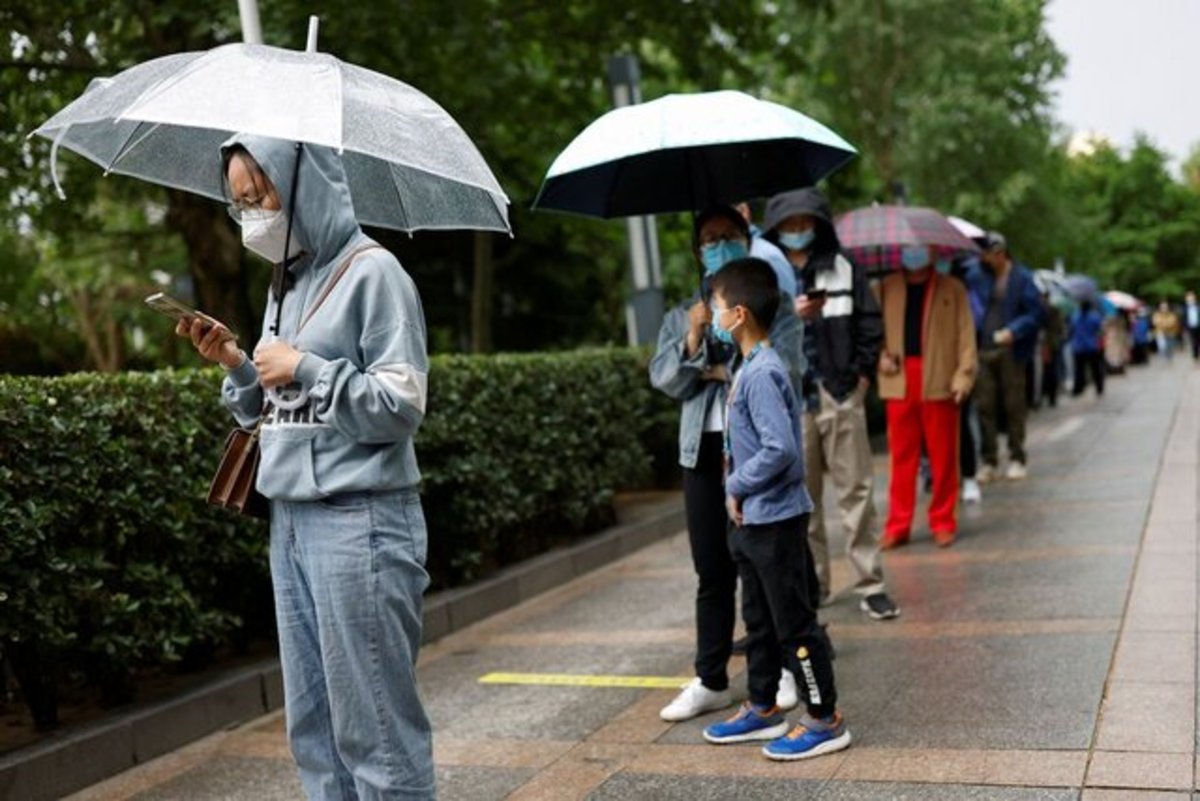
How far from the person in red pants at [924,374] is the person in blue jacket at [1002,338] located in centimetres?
297

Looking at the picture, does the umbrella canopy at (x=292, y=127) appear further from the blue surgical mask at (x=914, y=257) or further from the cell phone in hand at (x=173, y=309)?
the blue surgical mask at (x=914, y=257)

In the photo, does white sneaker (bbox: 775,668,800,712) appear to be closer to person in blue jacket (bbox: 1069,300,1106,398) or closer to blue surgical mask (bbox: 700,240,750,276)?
blue surgical mask (bbox: 700,240,750,276)

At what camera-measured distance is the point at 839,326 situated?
666cm

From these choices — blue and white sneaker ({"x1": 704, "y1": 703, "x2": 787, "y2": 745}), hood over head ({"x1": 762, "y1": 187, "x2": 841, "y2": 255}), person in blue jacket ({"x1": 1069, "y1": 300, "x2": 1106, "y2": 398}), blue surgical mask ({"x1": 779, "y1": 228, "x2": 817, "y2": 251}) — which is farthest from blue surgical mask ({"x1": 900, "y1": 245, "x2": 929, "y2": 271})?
person in blue jacket ({"x1": 1069, "y1": 300, "x2": 1106, "y2": 398})

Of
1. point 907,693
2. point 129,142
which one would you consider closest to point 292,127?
point 129,142

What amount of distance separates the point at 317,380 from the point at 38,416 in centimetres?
219

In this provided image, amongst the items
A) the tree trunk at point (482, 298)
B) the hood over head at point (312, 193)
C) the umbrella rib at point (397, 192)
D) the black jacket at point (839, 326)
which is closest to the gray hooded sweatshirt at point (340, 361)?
the hood over head at point (312, 193)

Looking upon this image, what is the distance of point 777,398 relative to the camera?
176 inches

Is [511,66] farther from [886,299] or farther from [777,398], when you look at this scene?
[777,398]

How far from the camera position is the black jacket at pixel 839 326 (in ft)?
21.6

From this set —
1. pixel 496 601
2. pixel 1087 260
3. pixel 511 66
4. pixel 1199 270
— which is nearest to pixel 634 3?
pixel 511 66

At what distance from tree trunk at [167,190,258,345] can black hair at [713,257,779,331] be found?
7.99 m

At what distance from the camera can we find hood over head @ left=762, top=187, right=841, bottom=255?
6.12 m

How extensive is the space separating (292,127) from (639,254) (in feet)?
29.9
